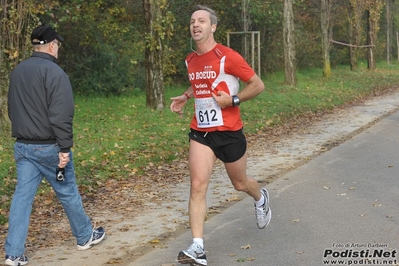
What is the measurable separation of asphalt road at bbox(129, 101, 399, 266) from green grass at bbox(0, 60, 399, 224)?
2495 mm

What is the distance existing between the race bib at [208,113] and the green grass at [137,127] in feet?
10.3

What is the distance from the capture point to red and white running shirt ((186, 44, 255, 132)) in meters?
7.14

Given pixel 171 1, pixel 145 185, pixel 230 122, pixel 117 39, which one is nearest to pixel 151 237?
pixel 230 122

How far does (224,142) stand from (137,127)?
1075 centimetres

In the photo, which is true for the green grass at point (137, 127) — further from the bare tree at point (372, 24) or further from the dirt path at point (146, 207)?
the bare tree at point (372, 24)

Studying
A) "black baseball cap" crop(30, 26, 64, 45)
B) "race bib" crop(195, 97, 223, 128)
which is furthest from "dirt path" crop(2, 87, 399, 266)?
"black baseball cap" crop(30, 26, 64, 45)

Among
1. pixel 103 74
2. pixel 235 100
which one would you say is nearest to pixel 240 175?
pixel 235 100

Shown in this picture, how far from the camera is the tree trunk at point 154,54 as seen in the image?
68.5 feet

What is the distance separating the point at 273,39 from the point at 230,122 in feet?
105

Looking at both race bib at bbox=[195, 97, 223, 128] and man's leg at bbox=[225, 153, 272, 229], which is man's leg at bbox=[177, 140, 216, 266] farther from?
man's leg at bbox=[225, 153, 272, 229]

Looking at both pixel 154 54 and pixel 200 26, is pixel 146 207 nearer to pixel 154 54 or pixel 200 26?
pixel 200 26

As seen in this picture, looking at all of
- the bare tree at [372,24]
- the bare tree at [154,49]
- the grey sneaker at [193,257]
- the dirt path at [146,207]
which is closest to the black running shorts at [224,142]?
the grey sneaker at [193,257]

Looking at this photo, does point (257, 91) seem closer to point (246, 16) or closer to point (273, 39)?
point (246, 16)

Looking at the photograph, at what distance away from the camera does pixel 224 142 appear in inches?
289
